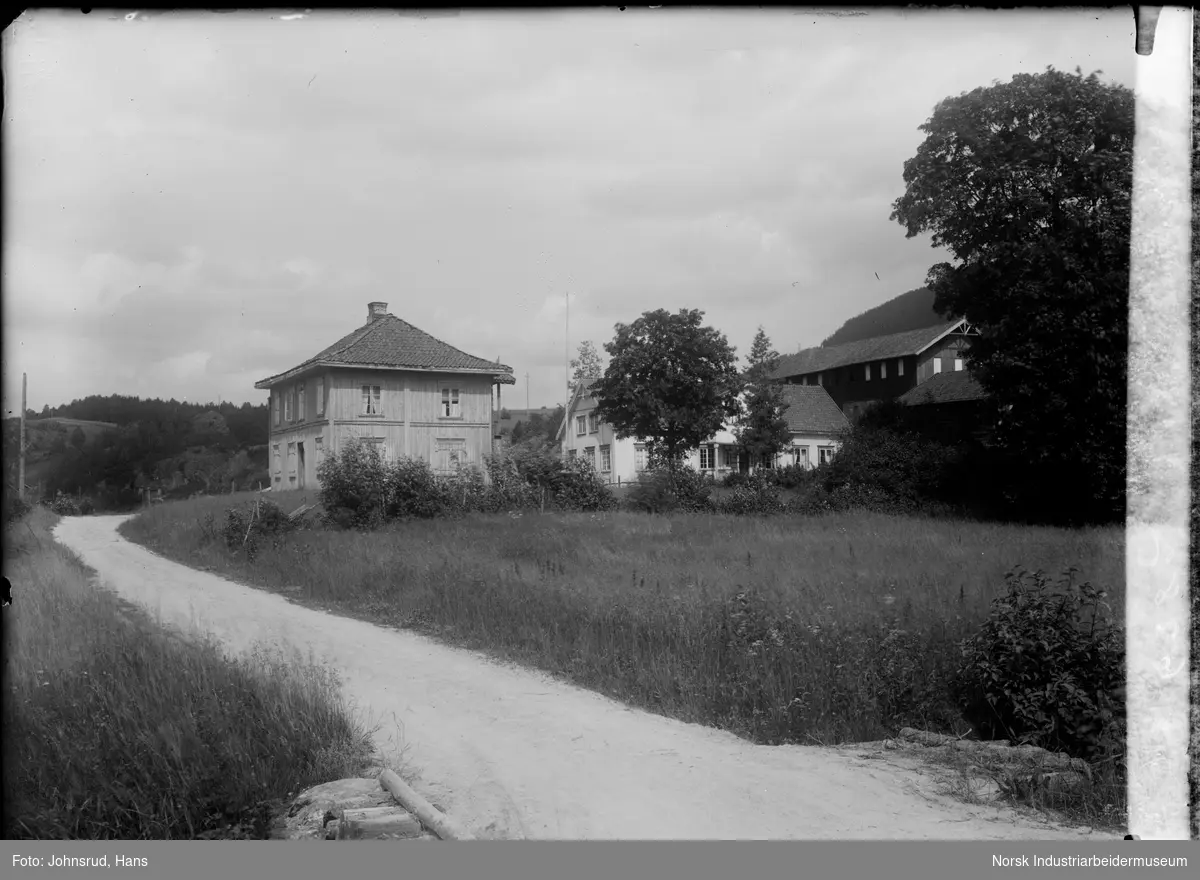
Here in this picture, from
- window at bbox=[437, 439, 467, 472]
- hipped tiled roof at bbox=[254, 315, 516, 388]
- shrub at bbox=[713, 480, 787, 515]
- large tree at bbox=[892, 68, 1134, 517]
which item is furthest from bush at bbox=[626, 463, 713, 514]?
large tree at bbox=[892, 68, 1134, 517]

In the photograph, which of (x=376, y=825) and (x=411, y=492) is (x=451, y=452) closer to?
(x=411, y=492)

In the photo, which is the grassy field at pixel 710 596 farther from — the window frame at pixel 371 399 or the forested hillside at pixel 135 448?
the window frame at pixel 371 399

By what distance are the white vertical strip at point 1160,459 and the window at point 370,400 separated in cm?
2755

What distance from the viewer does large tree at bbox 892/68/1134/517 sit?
2380 cm

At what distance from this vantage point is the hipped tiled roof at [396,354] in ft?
93.2

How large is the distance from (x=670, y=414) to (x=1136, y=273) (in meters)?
34.7

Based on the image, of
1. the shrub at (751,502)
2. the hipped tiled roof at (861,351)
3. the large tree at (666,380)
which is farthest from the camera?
the hipped tiled roof at (861,351)

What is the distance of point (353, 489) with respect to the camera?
2497cm

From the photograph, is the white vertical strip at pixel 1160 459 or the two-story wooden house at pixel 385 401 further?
the two-story wooden house at pixel 385 401

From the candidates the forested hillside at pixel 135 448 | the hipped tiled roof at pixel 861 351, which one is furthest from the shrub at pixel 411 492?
the hipped tiled roof at pixel 861 351

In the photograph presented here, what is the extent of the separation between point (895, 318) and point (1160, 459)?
149 feet

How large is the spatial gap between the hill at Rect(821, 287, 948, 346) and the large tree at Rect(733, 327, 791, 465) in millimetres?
3894

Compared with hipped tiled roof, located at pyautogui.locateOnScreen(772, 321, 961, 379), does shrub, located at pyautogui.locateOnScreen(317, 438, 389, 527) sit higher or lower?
lower

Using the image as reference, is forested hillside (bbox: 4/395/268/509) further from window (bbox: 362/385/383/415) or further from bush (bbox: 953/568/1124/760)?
bush (bbox: 953/568/1124/760)
